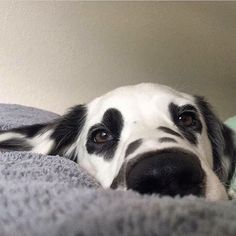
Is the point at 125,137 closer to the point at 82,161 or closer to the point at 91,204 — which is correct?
the point at 82,161

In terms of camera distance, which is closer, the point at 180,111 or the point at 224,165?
the point at 180,111

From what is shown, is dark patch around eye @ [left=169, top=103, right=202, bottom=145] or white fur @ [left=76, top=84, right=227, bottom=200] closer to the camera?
white fur @ [left=76, top=84, right=227, bottom=200]

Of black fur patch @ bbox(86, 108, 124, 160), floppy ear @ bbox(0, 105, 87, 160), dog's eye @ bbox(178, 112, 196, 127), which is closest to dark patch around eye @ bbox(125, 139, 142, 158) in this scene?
black fur patch @ bbox(86, 108, 124, 160)

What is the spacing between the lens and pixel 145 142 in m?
0.99

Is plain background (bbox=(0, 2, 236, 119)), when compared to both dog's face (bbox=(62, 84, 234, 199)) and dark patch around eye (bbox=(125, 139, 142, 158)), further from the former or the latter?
dark patch around eye (bbox=(125, 139, 142, 158))

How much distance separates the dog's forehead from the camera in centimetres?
130

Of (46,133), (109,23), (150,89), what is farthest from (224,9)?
(46,133)

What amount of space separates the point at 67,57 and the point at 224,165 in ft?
3.27

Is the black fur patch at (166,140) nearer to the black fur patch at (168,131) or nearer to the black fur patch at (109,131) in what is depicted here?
the black fur patch at (168,131)

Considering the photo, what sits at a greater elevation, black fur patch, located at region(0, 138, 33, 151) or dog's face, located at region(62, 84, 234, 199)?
dog's face, located at region(62, 84, 234, 199)

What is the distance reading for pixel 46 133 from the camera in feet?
4.87

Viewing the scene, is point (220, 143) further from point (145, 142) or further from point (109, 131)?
point (145, 142)

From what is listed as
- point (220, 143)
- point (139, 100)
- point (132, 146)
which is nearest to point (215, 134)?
point (220, 143)

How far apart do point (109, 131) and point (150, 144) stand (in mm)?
340
